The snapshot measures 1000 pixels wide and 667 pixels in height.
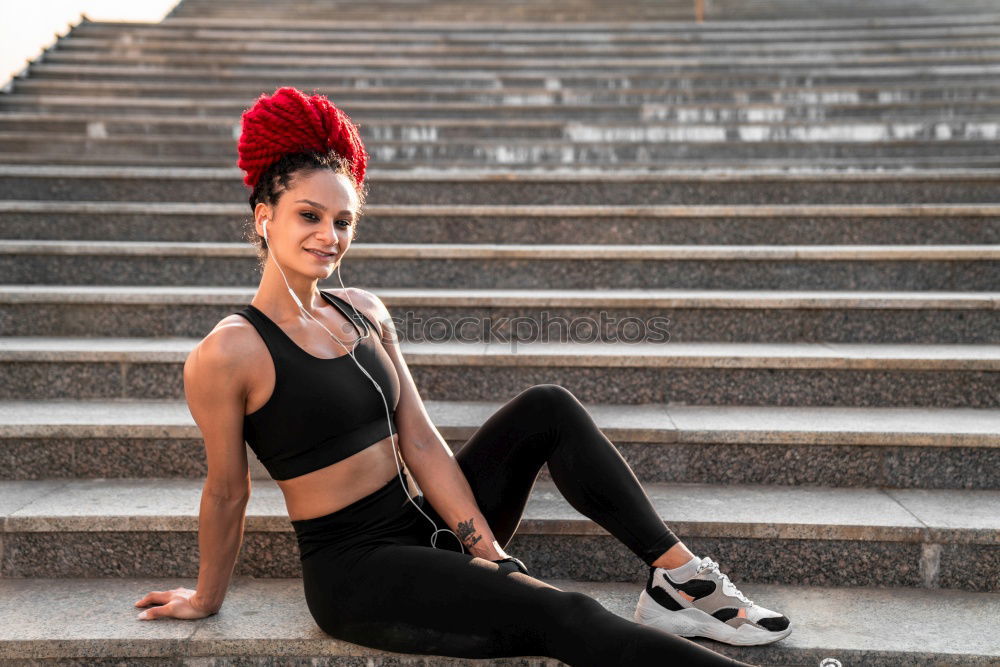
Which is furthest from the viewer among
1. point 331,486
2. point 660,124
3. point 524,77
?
point 524,77

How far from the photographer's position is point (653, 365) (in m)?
2.60

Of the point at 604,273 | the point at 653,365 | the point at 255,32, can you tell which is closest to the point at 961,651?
the point at 653,365

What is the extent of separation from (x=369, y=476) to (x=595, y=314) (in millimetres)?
1380

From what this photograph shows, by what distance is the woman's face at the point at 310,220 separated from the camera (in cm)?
167

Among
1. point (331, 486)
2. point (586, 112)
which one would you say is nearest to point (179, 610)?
point (331, 486)

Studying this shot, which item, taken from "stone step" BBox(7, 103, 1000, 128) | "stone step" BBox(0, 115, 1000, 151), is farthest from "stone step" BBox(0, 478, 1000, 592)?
"stone step" BBox(7, 103, 1000, 128)

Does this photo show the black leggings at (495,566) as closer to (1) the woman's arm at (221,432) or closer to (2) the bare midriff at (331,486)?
(2) the bare midriff at (331,486)

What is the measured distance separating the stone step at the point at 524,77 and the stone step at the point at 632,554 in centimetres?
344

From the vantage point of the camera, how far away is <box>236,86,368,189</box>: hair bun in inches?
65.4

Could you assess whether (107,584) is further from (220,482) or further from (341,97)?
(341,97)

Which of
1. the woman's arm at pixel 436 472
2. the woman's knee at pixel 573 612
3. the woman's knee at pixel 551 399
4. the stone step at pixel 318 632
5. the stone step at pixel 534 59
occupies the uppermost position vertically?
the stone step at pixel 534 59

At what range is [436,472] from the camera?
186cm

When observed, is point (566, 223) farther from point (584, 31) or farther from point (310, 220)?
point (584, 31)

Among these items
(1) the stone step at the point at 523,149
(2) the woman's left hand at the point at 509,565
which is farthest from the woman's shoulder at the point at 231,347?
(1) the stone step at the point at 523,149
